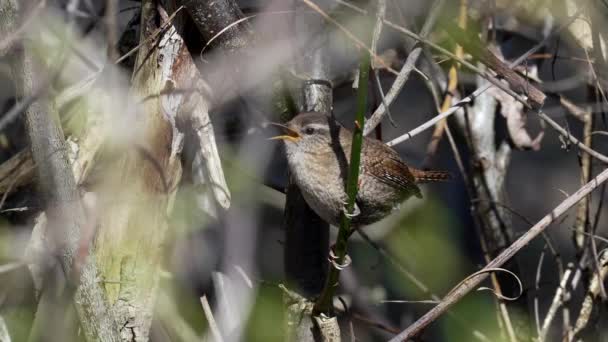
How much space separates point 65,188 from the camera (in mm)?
2062

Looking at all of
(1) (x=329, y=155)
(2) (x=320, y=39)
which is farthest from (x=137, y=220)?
(2) (x=320, y=39)

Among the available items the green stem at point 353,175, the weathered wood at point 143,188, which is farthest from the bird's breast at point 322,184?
the weathered wood at point 143,188

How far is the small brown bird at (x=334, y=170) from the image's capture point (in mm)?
2555

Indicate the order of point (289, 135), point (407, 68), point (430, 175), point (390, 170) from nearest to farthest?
point (407, 68) < point (289, 135) < point (390, 170) < point (430, 175)

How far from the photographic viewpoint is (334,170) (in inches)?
103

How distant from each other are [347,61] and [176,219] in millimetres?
1148

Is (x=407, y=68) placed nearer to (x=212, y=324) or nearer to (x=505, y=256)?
(x=505, y=256)

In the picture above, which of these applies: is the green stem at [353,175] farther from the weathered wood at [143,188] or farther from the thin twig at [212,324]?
the weathered wood at [143,188]

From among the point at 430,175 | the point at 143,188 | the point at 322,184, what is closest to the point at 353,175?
the point at 322,184

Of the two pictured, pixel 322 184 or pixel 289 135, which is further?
pixel 289 135

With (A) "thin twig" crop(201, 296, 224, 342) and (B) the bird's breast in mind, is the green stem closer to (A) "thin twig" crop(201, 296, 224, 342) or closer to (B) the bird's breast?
(B) the bird's breast

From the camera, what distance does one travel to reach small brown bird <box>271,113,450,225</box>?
255 cm


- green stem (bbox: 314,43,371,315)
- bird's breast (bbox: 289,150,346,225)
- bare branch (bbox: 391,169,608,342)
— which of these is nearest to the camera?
green stem (bbox: 314,43,371,315)

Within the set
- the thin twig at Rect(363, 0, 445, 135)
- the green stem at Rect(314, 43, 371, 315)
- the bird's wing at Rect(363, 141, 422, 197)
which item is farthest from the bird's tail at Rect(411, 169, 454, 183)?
the green stem at Rect(314, 43, 371, 315)
